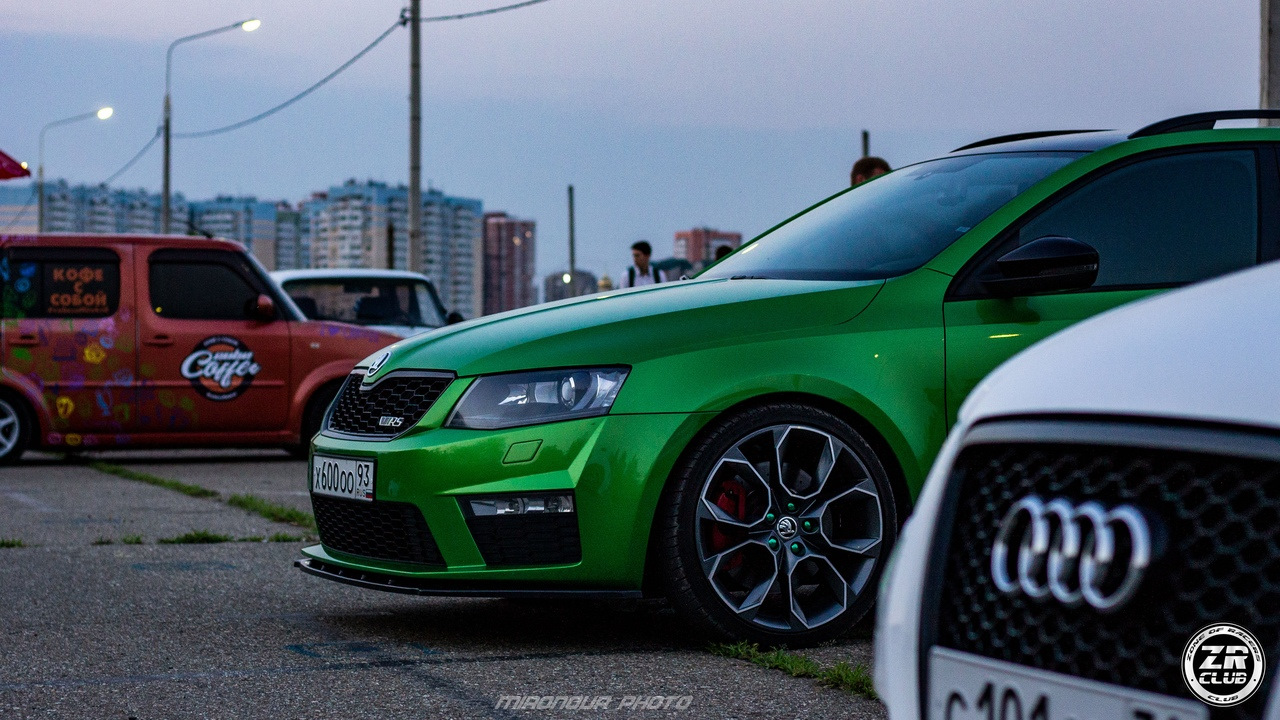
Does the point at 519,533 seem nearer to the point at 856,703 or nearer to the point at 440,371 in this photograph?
the point at 440,371

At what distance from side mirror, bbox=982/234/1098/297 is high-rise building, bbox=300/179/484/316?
145 metres

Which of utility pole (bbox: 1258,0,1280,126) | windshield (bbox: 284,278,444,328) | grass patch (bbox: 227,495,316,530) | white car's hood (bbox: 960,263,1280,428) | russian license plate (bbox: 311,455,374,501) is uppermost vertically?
utility pole (bbox: 1258,0,1280,126)

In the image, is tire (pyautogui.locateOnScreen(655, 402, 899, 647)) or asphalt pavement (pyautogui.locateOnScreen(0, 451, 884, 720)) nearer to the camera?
asphalt pavement (pyautogui.locateOnScreen(0, 451, 884, 720))

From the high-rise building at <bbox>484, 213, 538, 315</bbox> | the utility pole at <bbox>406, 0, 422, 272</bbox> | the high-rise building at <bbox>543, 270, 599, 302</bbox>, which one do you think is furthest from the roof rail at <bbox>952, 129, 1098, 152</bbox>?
the high-rise building at <bbox>484, 213, 538, 315</bbox>

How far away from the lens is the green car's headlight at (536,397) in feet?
13.9

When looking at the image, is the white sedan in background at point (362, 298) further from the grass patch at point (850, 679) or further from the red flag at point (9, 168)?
the grass patch at point (850, 679)

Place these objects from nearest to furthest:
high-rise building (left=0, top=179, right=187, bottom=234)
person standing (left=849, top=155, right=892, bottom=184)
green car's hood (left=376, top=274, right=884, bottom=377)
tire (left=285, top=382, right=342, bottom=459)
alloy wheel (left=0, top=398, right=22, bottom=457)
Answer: green car's hood (left=376, top=274, right=884, bottom=377), person standing (left=849, top=155, right=892, bottom=184), alloy wheel (left=0, top=398, right=22, bottom=457), tire (left=285, top=382, right=342, bottom=459), high-rise building (left=0, top=179, right=187, bottom=234)

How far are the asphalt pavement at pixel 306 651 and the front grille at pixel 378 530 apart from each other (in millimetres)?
267

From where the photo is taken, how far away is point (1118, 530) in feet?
5.55

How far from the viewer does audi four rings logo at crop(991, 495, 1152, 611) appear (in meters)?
1.68

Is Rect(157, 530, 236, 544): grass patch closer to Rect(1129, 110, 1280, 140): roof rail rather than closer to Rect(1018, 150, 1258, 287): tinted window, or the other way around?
Rect(1018, 150, 1258, 287): tinted window

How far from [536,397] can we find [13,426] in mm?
9131

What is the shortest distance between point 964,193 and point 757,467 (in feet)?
4.01

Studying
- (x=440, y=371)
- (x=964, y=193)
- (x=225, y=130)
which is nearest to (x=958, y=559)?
(x=440, y=371)
